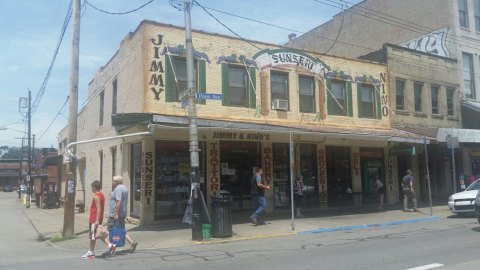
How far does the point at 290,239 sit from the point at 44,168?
23.3 metres

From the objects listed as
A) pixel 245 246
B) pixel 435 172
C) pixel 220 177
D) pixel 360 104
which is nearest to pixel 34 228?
pixel 220 177

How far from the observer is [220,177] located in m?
16.5

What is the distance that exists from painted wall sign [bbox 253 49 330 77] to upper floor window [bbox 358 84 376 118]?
244 cm

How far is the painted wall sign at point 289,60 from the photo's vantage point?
1780 cm

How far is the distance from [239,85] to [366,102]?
703cm

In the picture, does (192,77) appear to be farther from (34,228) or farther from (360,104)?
(360,104)

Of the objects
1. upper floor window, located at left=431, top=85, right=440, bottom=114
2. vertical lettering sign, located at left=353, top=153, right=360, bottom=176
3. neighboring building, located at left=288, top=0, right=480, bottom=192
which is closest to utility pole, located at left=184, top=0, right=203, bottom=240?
vertical lettering sign, located at left=353, top=153, right=360, bottom=176

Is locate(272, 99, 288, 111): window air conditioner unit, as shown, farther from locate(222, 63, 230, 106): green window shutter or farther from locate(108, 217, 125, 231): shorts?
locate(108, 217, 125, 231): shorts

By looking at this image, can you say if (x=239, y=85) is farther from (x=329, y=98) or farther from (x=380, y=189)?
(x=380, y=189)

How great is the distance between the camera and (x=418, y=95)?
76.4 ft

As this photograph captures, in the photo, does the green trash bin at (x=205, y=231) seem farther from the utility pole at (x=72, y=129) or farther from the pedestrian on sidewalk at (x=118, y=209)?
the utility pole at (x=72, y=129)

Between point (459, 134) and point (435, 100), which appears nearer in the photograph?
point (459, 134)

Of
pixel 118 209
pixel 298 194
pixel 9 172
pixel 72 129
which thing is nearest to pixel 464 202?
pixel 298 194

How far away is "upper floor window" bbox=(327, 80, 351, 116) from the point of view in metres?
19.5
